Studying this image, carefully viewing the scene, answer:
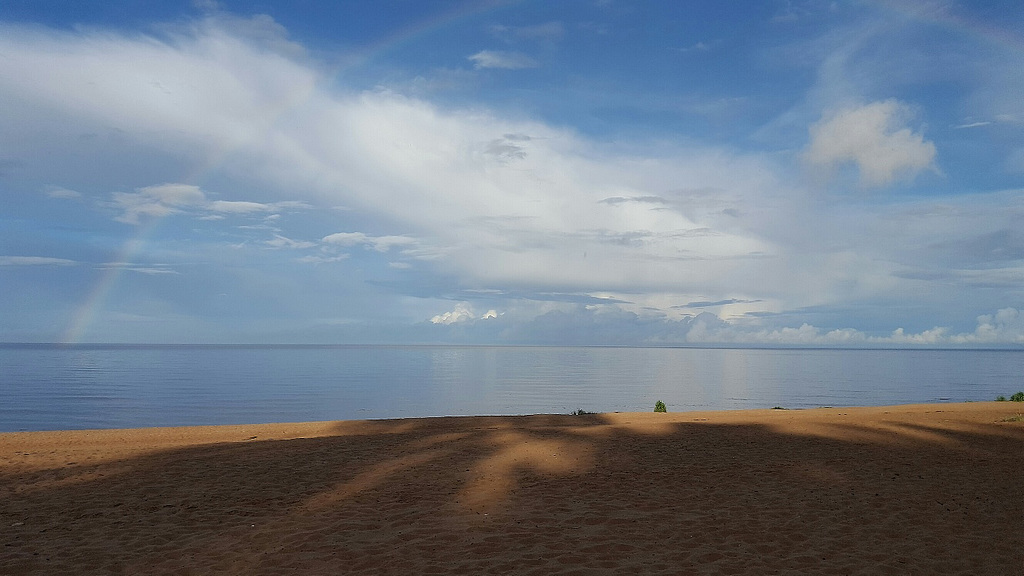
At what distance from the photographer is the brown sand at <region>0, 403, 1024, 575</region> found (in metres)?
7.69

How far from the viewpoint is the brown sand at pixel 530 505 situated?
7.69 metres

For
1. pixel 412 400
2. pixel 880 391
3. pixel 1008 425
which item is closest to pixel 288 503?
pixel 1008 425

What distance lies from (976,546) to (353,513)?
9.04 m

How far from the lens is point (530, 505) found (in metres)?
10.1

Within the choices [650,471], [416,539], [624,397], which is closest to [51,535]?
[416,539]

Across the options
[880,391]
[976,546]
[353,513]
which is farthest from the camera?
[880,391]

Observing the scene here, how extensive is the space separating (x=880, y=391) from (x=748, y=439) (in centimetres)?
5004

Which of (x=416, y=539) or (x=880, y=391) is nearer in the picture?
(x=416, y=539)

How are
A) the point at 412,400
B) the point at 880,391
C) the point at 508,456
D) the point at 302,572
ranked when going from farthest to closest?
the point at 880,391, the point at 412,400, the point at 508,456, the point at 302,572

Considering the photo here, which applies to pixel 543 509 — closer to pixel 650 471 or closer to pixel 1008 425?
pixel 650 471

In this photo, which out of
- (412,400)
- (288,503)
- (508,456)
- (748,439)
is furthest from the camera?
(412,400)

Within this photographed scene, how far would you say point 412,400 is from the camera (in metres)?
50.6

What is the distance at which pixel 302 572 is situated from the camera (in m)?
7.29

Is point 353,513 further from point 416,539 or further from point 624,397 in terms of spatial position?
point 624,397
